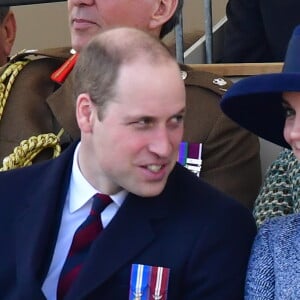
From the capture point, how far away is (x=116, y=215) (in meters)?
2.21

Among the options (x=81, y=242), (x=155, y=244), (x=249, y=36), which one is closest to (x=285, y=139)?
(x=155, y=244)

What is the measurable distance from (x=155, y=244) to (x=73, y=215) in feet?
0.66

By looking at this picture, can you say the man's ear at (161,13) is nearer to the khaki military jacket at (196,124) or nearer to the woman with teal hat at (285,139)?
the khaki military jacket at (196,124)

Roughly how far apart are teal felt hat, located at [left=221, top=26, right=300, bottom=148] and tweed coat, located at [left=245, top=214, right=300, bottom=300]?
0.78 ft

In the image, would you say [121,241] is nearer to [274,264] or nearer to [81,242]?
[81,242]

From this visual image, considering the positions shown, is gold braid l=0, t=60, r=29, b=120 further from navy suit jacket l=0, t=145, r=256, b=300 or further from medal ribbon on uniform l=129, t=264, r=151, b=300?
medal ribbon on uniform l=129, t=264, r=151, b=300

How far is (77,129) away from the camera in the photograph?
2.76 meters

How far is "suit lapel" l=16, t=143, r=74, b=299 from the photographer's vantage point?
7.24ft

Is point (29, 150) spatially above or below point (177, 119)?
below

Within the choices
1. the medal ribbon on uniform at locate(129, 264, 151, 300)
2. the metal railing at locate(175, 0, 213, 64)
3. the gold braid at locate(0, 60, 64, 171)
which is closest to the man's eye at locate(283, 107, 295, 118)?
the medal ribbon on uniform at locate(129, 264, 151, 300)

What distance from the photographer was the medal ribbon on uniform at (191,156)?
266 centimetres

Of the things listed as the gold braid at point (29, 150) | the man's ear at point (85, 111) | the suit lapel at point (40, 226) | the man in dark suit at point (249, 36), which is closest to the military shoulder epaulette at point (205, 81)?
the gold braid at point (29, 150)

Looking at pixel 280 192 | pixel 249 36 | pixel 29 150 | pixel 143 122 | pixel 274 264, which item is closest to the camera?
pixel 143 122

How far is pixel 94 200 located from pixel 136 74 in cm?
31
